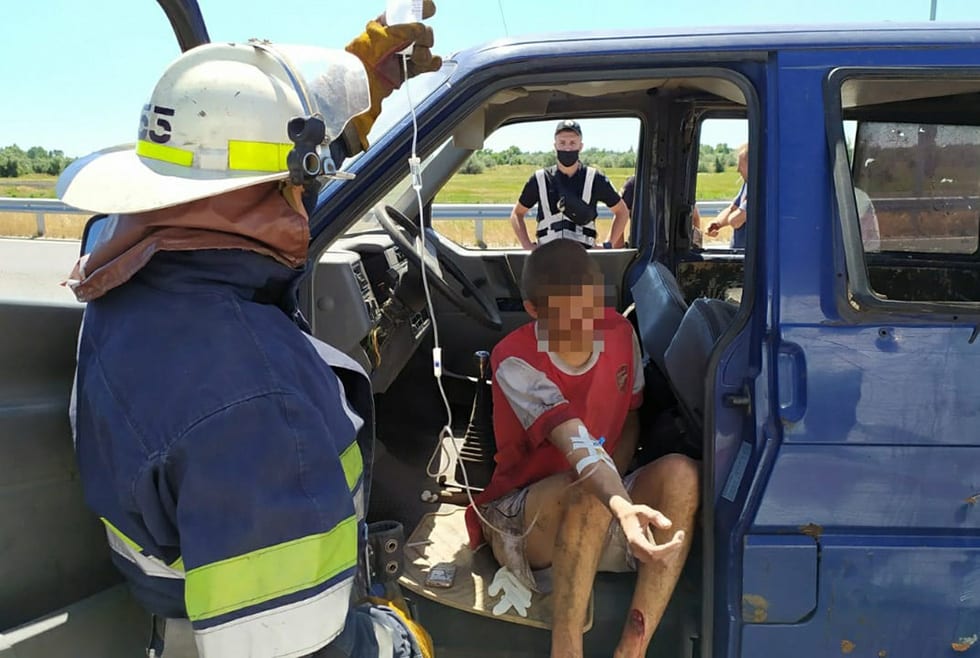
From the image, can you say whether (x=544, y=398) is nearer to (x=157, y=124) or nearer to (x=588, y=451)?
(x=588, y=451)

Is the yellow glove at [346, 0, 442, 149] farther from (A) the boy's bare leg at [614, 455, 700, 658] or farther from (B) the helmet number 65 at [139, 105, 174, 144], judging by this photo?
(A) the boy's bare leg at [614, 455, 700, 658]

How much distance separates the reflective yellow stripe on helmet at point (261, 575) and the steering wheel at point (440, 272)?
1.41 metres

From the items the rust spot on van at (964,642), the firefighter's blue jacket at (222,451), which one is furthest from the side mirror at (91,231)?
the rust spot on van at (964,642)

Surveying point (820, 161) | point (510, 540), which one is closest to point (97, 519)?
point (510, 540)

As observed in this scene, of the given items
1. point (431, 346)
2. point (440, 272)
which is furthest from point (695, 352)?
point (431, 346)

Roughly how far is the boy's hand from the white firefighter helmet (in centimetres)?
96

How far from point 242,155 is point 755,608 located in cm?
138

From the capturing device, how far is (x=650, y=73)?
176 centimetres

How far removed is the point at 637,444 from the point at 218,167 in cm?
168

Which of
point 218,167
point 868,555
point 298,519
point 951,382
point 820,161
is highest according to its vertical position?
point 218,167

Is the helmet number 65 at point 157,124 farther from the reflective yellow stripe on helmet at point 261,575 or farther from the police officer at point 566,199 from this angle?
the police officer at point 566,199

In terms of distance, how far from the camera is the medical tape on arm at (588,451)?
1752mm

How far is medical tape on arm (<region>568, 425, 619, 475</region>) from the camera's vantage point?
1752mm

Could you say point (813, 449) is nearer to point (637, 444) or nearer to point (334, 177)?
point (637, 444)
